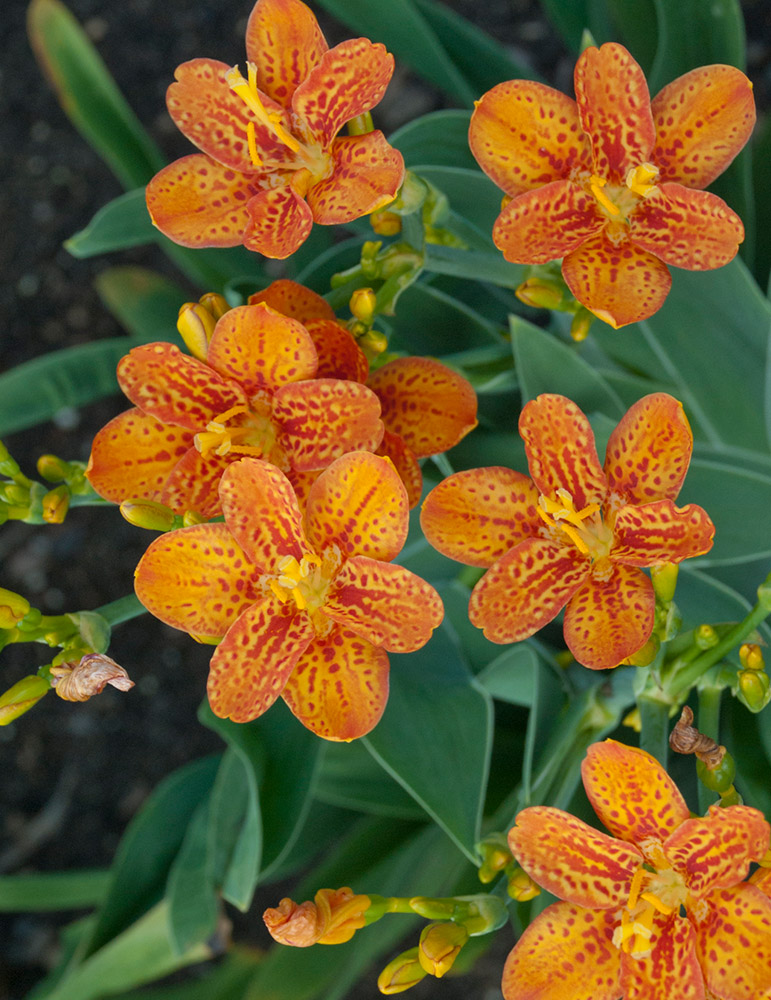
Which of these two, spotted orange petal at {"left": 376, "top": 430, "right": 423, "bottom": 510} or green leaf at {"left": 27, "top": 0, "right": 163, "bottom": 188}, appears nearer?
spotted orange petal at {"left": 376, "top": 430, "right": 423, "bottom": 510}

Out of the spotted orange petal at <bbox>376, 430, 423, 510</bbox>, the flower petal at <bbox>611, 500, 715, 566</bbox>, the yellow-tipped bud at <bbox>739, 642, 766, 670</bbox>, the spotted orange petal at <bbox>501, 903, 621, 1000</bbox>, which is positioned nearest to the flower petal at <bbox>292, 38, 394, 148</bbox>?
the spotted orange petal at <bbox>376, 430, 423, 510</bbox>

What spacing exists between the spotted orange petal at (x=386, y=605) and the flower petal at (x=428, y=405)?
13 cm

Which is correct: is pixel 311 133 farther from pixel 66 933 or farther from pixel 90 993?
pixel 66 933

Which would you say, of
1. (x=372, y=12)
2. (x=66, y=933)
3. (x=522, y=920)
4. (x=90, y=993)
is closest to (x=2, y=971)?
(x=66, y=933)

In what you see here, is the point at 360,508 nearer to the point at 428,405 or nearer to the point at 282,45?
the point at 428,405

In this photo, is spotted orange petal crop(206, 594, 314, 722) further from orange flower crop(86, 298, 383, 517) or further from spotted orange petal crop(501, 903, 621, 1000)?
spotted orange petal crop(501, 903, 621, 1000)

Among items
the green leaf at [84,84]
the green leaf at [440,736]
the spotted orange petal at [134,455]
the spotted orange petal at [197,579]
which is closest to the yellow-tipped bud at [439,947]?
the green leaf at [440,736]

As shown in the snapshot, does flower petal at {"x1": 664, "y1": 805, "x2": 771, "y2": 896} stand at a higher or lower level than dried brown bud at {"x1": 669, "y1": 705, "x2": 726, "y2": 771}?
lower

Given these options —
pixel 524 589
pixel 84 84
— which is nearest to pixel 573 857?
pixel 524 589

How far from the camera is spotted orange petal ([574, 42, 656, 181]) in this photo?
634 millimetres

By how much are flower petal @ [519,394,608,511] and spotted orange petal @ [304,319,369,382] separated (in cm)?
12

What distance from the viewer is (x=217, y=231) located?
66 centimetres

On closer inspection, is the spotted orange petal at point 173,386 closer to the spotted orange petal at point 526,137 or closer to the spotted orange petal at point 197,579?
the spotted orange petal at point 197,579

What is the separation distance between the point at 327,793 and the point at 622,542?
61 centimetres
